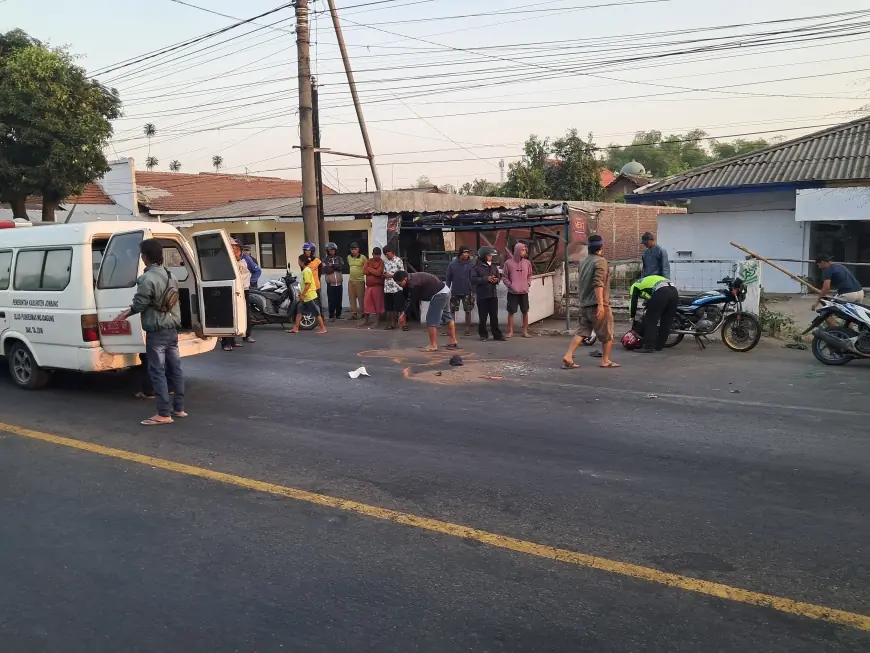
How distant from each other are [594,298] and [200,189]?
30.4 m

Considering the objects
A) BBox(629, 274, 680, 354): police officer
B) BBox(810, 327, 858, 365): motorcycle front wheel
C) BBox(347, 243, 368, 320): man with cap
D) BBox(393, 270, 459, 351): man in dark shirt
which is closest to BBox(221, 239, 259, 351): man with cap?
BBox(347, 243, 368, 320): man with cap

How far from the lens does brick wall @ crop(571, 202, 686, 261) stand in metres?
28.1

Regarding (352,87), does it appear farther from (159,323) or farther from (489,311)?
(159,323)

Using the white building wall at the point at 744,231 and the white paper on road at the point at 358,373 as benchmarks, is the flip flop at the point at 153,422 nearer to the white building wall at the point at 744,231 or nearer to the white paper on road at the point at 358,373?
the white paper on road at the point at 358,373

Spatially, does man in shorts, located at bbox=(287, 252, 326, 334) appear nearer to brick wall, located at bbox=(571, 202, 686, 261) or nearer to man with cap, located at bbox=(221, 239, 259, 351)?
man with cap, located at bbox=(221, 239, 259, 351)

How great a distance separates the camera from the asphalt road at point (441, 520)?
3.21m

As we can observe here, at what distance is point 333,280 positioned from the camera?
16.0 meters

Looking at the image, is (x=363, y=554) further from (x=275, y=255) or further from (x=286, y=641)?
(x=275, y=255)

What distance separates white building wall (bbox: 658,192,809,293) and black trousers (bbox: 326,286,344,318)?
29.2 feet

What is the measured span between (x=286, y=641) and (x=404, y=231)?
42.8 feet

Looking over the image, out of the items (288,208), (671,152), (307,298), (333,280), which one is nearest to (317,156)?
(333,280)

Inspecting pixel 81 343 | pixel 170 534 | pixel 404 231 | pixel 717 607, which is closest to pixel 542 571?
pixel 717 607

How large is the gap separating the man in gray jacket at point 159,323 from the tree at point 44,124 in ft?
57.4

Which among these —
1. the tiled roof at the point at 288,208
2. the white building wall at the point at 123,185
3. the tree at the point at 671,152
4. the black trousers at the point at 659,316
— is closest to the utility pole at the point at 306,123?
the tiled roof at the point at 288,208
